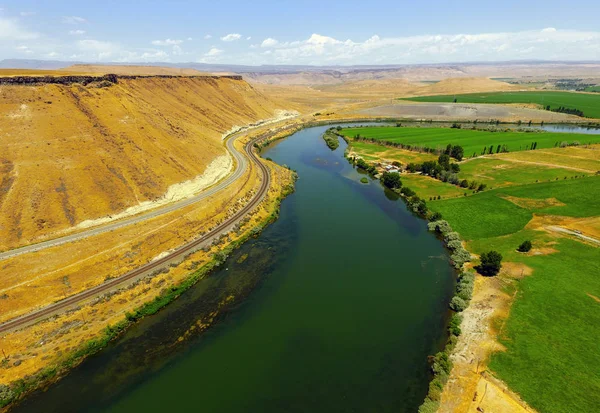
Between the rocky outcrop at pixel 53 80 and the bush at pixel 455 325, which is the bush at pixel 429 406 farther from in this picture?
the rocky outcrop at pixel 53 80

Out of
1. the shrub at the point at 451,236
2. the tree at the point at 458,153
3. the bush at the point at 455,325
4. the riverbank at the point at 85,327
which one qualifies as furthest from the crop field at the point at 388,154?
the bush at the point at 455,325

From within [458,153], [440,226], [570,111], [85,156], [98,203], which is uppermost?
[85,156]

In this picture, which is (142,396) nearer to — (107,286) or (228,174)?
(107,286)

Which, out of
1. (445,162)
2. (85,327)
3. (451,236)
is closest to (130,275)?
(85,327)

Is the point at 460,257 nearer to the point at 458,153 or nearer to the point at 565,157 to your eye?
the point at 458,153

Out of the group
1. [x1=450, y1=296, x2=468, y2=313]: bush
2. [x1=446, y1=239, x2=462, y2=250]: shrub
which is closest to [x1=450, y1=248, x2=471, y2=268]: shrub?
[x1=446, y1=239, x2=462, y2=250]: shrub

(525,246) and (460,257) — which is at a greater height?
(525,246)

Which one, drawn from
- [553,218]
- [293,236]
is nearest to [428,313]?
[293,236]
